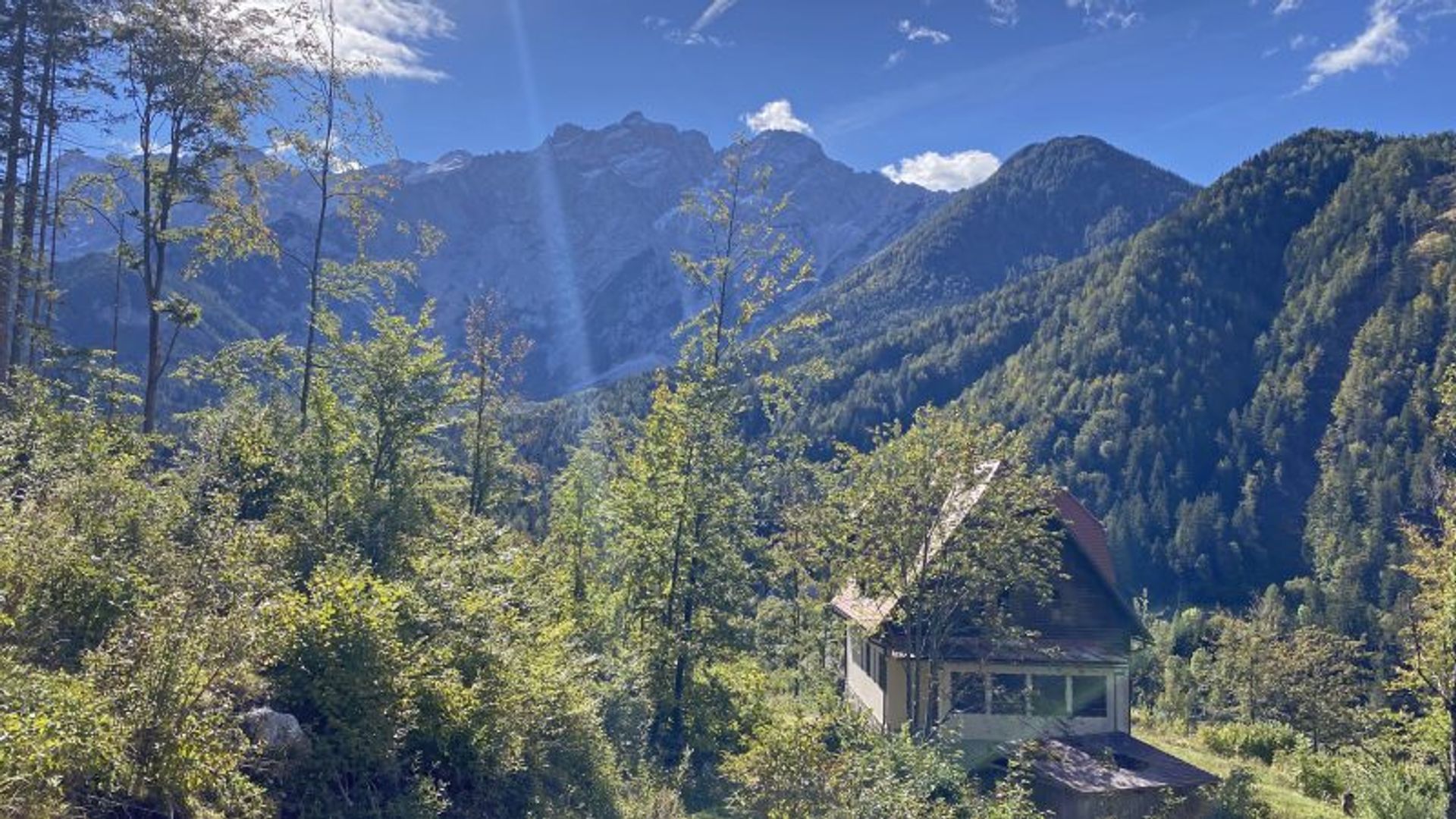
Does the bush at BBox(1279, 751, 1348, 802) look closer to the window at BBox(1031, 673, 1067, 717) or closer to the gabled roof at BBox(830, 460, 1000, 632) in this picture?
the window at BBox(1031, 673, 1067, 717)

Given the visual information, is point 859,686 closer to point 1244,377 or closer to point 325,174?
point 325,174

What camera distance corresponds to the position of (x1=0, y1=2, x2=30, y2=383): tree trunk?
19656 mm

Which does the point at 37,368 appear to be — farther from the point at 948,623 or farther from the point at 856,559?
the point at 948,623

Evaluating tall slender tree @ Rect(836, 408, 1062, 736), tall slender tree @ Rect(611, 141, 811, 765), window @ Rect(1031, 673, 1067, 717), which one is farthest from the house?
tall slender tree @ Rect(611, 141, 811, 765)

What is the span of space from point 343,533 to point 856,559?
11950mm

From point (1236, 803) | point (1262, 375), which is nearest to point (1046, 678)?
point (1236, 803)

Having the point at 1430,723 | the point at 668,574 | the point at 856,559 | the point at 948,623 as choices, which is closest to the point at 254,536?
the point at 668,574

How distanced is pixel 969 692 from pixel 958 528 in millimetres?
6709

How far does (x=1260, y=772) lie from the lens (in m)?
27.2

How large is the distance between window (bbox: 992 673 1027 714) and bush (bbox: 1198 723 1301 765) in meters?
11.6

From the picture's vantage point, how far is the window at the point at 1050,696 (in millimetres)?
25125

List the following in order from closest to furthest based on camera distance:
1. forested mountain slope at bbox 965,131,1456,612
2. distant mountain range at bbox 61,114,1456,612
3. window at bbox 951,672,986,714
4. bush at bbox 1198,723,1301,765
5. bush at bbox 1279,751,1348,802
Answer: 1. window at bbox 951,672,986,714
2. bush at bbox 1279,751,1348,802
3. bush at bbox 1198,723,1301,765
4. distant mountain range at bbox 61,114,1456,612
5. forested mountain slope at bbox 965,131,1456,612

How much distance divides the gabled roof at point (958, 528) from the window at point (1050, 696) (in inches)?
111

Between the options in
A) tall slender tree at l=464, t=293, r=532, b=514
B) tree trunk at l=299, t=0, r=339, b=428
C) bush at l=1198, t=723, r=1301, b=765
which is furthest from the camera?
bush at l=1198, t=723, r=1301, b=765
